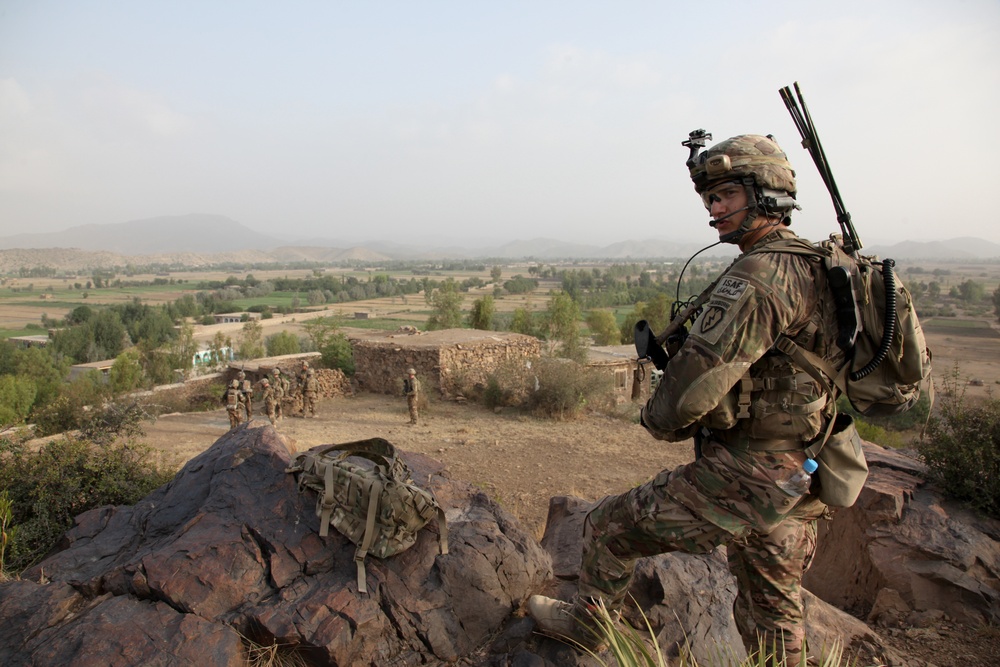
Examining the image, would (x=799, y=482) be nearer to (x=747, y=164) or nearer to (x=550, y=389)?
(x=747, y=164)

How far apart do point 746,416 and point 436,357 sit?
520 inches

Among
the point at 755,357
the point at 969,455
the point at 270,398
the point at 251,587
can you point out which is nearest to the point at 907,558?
the point at 969,455

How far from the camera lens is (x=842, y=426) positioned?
7.88 ft

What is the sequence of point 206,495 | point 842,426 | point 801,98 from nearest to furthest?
point 842,426, point 801,98, point 206,495

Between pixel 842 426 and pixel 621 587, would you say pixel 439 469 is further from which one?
pixel 842 426

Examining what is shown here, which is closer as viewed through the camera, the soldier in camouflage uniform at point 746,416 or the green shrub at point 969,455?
the soldier in camouflage uniform at point 746,416

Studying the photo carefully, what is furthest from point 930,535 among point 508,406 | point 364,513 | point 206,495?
point 508,406

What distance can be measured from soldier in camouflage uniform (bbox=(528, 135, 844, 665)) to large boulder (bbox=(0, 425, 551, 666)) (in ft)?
2.60

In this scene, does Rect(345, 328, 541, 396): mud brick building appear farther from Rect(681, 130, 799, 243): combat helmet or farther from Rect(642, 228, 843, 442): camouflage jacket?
Rect(642, 228, 843, 442): camouflage jacket

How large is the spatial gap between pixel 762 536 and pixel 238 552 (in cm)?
255

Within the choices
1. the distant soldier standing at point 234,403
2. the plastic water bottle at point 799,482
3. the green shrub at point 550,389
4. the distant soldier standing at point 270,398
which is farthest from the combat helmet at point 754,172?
the distant soldier standing at point 270,398

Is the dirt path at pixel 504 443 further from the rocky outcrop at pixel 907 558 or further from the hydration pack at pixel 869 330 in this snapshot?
the hydration pack at pixel 869 330

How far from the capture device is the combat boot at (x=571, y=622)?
2725mm

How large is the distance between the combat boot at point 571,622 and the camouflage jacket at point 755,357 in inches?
39.0
